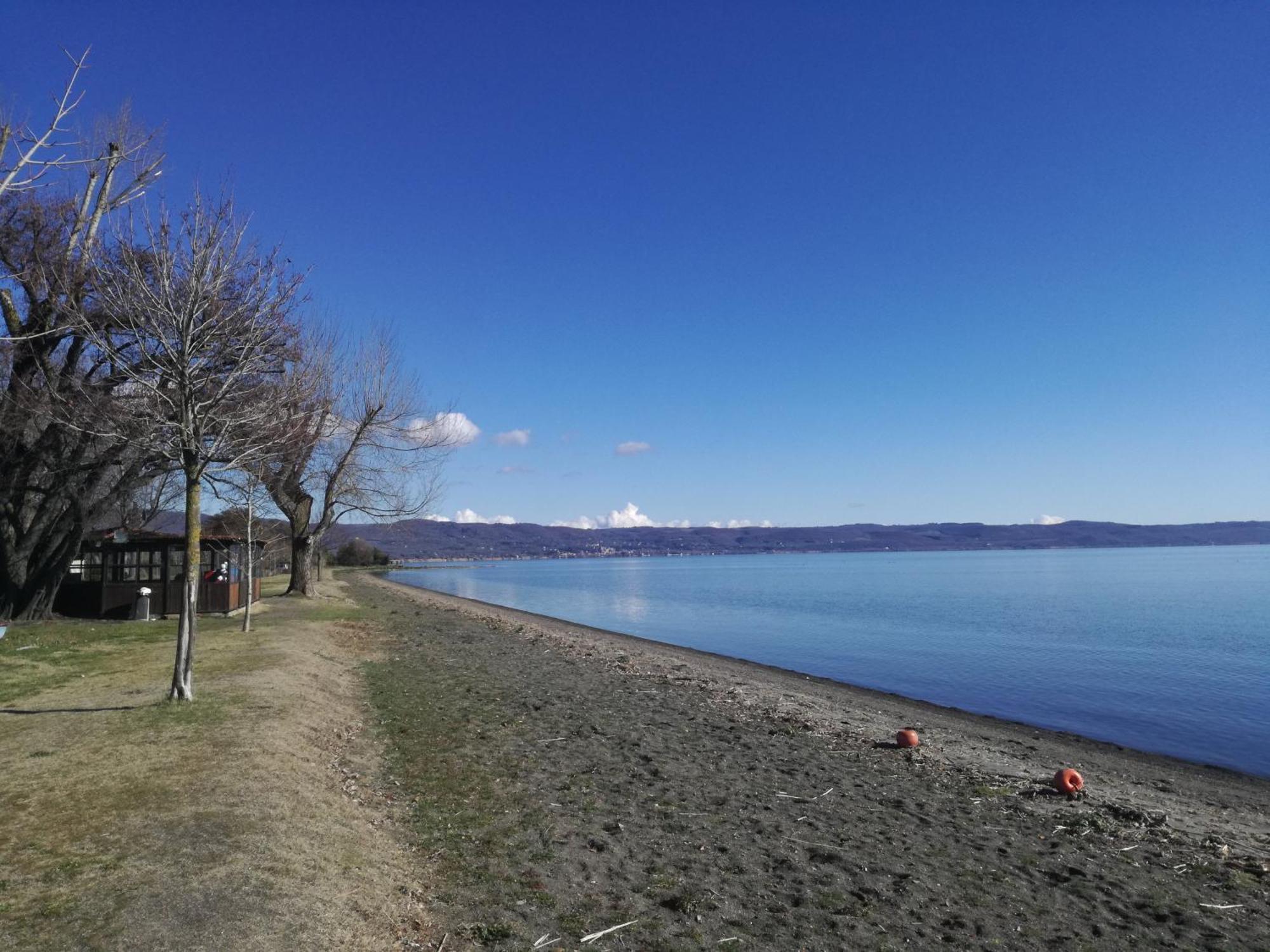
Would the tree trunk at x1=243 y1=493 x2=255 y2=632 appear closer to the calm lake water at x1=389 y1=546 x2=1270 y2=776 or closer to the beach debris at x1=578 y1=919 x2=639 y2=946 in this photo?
the calm lake water at x1=389 y1=546 x2=1270 y2=776

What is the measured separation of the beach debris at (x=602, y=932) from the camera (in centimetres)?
561

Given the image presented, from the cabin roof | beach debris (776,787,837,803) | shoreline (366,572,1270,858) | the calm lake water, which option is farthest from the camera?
the cabin roof

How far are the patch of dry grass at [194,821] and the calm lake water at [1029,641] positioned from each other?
1611cm

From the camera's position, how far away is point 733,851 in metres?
7.48

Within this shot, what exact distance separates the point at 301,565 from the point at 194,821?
33129 mm

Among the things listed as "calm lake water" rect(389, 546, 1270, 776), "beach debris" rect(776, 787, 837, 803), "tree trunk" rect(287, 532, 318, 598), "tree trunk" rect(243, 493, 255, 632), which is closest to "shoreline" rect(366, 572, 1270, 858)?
"calm lake water" rect(389, 546, 1270, 776)

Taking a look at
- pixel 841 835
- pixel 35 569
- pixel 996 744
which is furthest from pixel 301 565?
pixel 841 835

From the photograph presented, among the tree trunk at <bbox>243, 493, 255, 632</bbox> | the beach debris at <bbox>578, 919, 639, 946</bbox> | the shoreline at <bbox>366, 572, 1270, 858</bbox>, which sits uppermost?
the tree trunk at <bbox>243, 493, 255, 632</bbox>

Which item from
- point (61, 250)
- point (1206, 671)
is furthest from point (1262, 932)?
point (61, 250)

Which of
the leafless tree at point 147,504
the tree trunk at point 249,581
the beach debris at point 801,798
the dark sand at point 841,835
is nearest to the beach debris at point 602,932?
the dark sand at point 841,835

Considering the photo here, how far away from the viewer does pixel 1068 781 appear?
10812 mm

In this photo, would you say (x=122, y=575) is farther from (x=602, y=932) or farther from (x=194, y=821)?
(x=602, y=932)

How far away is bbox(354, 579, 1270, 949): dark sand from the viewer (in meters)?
6.09

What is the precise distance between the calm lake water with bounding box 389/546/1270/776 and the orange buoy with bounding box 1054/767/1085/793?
22.4 feet
